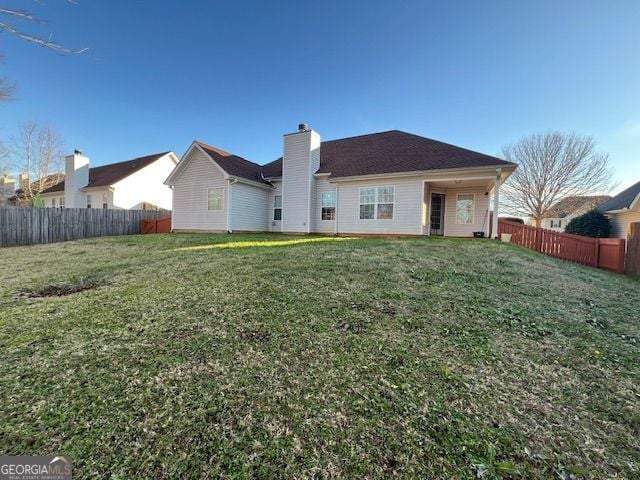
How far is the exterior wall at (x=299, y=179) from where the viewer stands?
1391 cm

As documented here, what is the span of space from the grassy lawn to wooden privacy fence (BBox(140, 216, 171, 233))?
43.6 feet

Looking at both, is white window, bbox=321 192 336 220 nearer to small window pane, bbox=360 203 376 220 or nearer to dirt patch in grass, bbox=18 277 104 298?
small window pane, bbox=360 203 376 220

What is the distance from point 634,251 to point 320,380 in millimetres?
11585

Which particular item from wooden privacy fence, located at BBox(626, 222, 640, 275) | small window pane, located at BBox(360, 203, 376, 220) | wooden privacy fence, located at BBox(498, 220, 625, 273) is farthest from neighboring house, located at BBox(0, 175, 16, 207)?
wooden privacy fence, located at BBox(626, 222, 640, 275)

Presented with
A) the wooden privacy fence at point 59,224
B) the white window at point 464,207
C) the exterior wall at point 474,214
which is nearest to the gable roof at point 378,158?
the exterior wall at point 474,214

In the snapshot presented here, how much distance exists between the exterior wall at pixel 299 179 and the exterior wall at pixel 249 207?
1681 mm

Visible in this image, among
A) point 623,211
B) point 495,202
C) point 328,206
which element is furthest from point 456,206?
point 623,211

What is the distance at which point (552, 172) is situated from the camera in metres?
23.5

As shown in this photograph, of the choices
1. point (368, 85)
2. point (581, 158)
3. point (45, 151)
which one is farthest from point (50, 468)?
point (45, 151)

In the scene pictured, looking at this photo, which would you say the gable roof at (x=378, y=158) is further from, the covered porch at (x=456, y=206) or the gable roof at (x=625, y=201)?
the gable roof at (x=625, y=201)

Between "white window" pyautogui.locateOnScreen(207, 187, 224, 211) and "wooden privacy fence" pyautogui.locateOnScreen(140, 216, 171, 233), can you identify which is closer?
"white window" pyautogui.locateOnScreen(207, 187, 224, 211)

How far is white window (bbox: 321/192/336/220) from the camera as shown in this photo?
13870 millimetres

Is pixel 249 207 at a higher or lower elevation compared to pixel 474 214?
higher

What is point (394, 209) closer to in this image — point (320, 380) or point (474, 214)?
point (474, 214)
